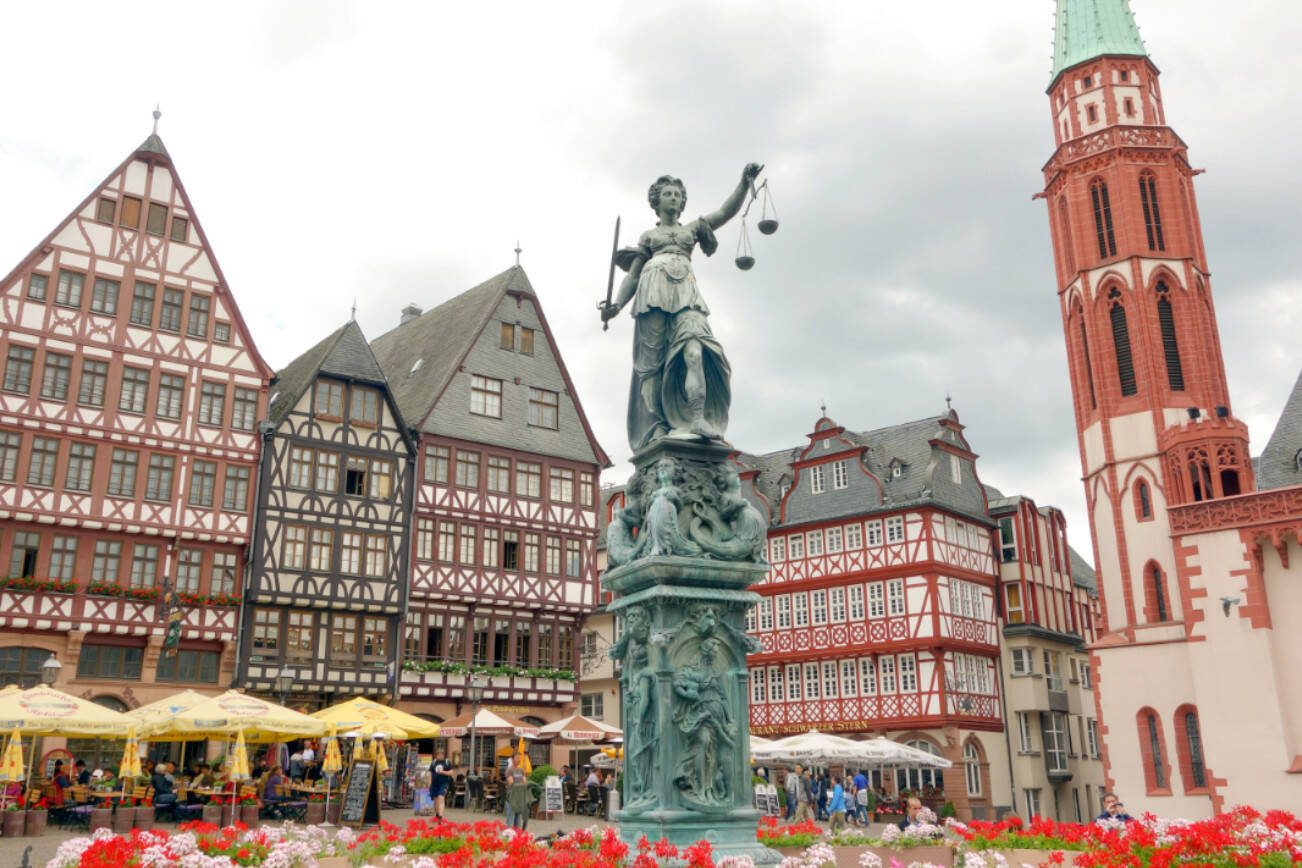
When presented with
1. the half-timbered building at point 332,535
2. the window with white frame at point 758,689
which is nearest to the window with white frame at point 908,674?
the window with white frame at point 758,689

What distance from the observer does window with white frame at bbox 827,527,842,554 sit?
4384 cm

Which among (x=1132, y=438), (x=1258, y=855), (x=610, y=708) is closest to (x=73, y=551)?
(x=610, y=708)

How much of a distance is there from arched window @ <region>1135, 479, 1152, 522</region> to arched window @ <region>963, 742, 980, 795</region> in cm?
984

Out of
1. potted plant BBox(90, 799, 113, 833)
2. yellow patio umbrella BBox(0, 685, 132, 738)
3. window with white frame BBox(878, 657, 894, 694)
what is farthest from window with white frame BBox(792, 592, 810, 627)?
potted plant BBox(90, 799, 113, 833)

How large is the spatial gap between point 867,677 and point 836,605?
2.96 meters

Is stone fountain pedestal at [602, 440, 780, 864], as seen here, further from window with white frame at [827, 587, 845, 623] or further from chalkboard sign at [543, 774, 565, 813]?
window with white frame at [827, 587, 845, 623]

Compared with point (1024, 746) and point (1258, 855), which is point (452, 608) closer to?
point (1024, 746)

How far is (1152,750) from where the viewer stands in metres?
34.3

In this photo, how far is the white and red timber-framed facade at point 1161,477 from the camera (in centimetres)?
3111

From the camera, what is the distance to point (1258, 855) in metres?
7.52

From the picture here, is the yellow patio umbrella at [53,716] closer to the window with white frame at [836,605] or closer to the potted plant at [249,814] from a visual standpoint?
the potted plant at [249,814]

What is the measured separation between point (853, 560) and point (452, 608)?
15.7 meters

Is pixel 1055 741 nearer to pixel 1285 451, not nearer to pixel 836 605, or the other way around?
pixel 836 605

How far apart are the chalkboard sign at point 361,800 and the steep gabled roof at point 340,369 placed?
14863mm
